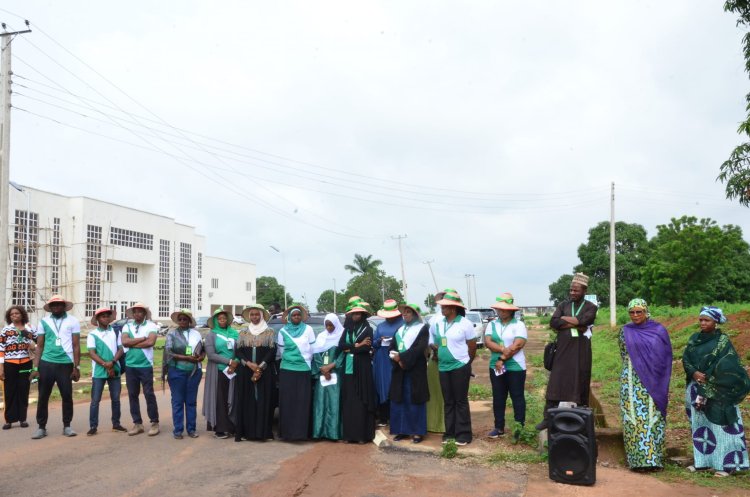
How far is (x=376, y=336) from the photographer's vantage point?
886 cm

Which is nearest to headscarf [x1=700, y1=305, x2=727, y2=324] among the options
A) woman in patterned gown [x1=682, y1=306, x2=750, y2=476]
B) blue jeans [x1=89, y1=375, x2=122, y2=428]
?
woman in patterned gown [x1=682, y1=306, x2=750, y2=476]

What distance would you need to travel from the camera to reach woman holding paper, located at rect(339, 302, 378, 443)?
833cm

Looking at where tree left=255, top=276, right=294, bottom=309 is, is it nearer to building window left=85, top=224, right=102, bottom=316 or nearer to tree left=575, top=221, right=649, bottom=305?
building window left=85, top=224, right=102, bottom=316

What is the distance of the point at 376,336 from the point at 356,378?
2.30 ft

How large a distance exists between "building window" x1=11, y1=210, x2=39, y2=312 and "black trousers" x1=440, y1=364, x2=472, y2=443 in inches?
1616

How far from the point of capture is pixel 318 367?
8.69m

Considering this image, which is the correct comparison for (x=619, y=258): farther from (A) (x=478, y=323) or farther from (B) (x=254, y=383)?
(B) (x=254, y=383)

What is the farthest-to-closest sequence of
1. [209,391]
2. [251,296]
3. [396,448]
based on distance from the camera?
[251,296]
[209,391]
[396,448]

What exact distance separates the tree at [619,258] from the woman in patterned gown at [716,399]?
52958mm

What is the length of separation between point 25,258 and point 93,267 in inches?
259

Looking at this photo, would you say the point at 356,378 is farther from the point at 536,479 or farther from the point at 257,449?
the point at 536,479

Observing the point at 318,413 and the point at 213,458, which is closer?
the point at 213,458

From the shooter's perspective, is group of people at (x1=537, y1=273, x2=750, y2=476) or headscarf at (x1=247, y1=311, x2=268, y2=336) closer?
group of people at (x1=537, y1=273, x2=750, y2=476)

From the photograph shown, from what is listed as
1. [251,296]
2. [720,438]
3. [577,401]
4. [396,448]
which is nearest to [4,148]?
[396,448]
